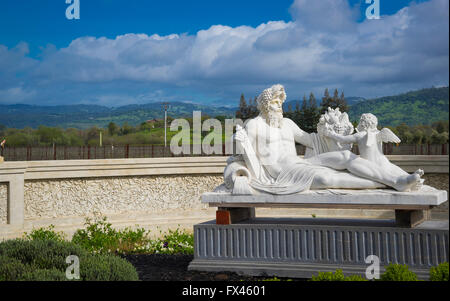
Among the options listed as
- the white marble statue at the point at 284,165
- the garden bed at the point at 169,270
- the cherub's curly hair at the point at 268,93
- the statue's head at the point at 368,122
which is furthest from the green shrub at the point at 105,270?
the statue's head at the point at 368,122

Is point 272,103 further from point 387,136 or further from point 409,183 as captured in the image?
point 409,183

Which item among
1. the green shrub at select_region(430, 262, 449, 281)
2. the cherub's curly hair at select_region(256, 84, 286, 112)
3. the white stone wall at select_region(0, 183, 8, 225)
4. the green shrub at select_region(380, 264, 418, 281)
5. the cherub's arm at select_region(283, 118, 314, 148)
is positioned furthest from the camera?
the white stone wall at select_region(0, 183, 8, 225)

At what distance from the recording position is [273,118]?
23.6ft

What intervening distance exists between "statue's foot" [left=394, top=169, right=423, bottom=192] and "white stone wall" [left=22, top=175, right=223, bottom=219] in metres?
6.47

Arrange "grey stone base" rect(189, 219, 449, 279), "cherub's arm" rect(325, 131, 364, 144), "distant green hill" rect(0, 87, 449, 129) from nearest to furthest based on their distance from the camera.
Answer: "grey stone base" rect(189, 219, 449, 279)
"cherub's arm" rect(325, 131, 364, 144)
"distant green hill" rect(0, 87, 449, 129)

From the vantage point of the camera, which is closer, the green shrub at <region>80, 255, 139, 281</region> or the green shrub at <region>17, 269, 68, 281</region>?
the green shrub at <region>17, 269, 68, 281</region>

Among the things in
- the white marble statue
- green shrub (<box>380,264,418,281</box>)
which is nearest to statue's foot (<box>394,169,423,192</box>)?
the white marble statue

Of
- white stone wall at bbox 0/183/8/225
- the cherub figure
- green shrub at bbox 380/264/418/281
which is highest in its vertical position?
the cherub figure

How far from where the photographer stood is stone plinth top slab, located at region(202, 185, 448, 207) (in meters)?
6.01

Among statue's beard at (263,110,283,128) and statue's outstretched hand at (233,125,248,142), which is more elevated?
statue's beard at (263,110,283,128)

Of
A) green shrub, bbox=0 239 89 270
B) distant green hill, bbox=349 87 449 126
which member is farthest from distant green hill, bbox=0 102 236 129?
green shrub, bbox=0 239 89 270

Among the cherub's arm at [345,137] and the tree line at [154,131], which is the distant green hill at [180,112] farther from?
the cherub's arm at [345,137]

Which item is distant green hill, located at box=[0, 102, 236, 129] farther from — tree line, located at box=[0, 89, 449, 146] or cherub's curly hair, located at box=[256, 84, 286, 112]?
cherub's curly hair, located at box=[256, 84, 286, 112]

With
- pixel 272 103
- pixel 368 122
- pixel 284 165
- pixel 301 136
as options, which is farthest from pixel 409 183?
pixel 272 103
